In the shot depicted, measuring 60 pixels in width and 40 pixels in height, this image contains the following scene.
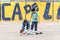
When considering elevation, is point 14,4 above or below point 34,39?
above

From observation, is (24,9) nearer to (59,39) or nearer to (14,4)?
(14,4)

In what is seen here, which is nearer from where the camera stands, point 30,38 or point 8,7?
point 30,38

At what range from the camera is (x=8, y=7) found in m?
22.8

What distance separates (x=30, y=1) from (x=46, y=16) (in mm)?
1691

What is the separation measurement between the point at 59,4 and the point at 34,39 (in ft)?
33.2

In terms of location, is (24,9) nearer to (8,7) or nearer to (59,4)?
(8,7)

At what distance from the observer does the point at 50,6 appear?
2308 cm

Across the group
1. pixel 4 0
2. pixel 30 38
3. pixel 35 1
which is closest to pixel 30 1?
pixel 35 1

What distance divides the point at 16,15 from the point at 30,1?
153cm

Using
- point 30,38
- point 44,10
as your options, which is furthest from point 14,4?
point 30,38

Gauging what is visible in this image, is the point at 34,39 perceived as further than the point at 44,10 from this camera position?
No

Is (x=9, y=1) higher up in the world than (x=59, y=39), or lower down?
higher up

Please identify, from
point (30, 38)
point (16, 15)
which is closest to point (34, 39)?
point (30, 38)

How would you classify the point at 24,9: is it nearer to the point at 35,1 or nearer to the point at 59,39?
the point at 35,1
